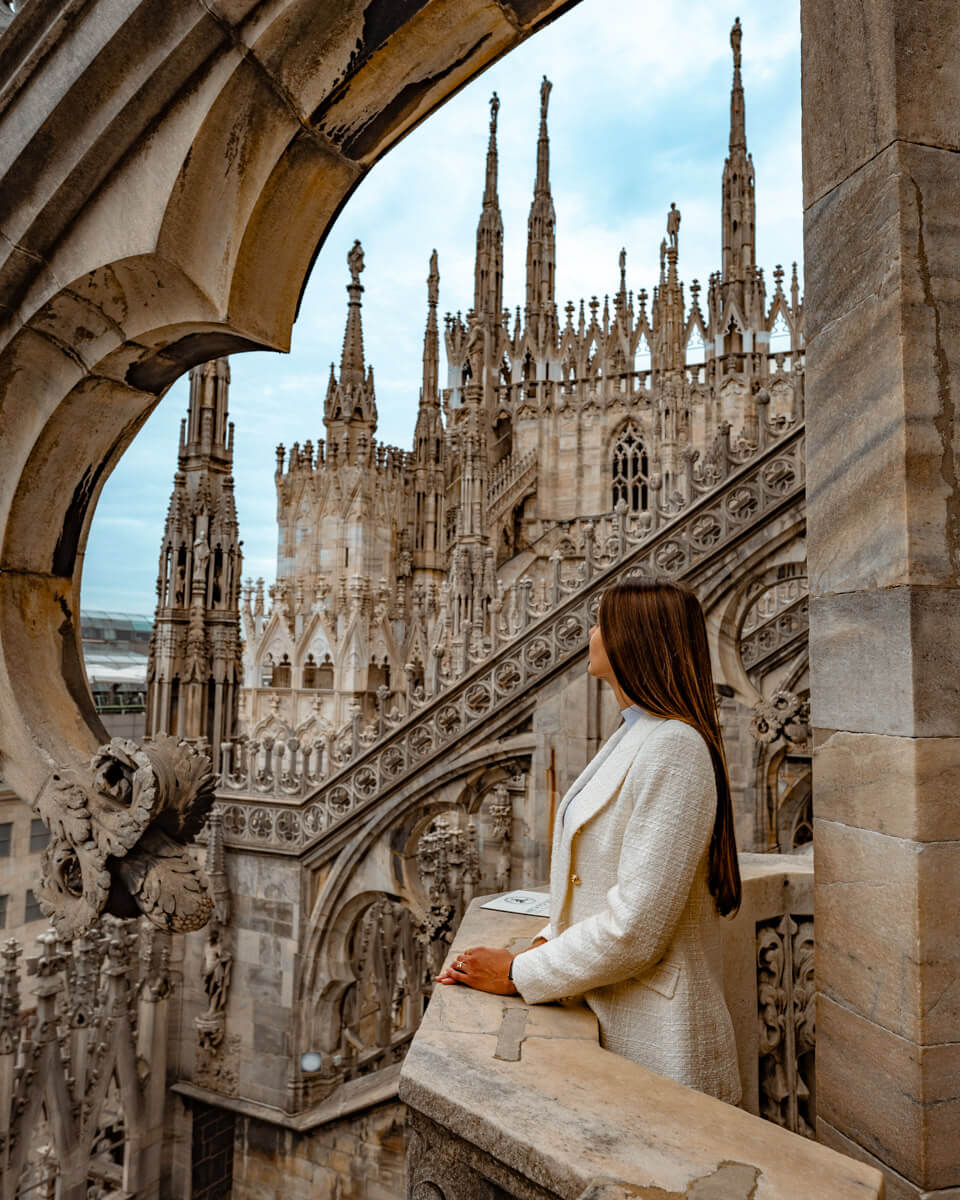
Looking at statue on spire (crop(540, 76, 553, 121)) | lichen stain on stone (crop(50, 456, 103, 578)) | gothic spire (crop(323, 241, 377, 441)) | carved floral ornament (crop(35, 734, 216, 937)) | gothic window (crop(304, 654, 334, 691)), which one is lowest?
carved floral ornament (crop(35, 734, 216, 937))

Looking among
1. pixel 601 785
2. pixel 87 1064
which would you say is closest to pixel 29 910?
pixel 87 1064

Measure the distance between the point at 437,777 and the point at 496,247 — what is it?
22.7m

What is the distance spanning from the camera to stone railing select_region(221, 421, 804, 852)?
6.88 m

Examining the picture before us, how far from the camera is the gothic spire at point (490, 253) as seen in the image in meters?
25.1

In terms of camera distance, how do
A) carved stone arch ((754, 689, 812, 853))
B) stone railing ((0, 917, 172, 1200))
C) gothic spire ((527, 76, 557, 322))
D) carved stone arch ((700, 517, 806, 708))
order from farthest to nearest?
gothic spire ((527, 76, 557, 322)) < carved stone arch ((700, 517, 806, 708)) < carved stone arch ((754, 689, 812, 853)) < stone railing ((0, 917, 172, 1200))

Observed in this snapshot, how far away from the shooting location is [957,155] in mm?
1516

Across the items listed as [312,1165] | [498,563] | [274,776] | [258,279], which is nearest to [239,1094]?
[312,1165]

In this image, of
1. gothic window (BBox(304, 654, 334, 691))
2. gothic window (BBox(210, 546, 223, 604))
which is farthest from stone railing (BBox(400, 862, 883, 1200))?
gothic window (BBox(304, 654, 334, 691))

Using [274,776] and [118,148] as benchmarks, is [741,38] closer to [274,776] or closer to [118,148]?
[274,776]

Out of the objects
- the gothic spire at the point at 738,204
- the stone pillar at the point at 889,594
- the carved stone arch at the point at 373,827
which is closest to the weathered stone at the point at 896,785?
the stone pillar at the point at 889,594

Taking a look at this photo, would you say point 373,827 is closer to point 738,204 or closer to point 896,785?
point 896,785

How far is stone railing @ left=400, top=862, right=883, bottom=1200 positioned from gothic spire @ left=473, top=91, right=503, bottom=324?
2482 centimetres

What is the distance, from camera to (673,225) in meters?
24.2

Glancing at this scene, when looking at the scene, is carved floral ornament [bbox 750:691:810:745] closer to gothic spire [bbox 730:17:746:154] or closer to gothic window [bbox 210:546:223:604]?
gothic window [bbox 210:546:223:604]
